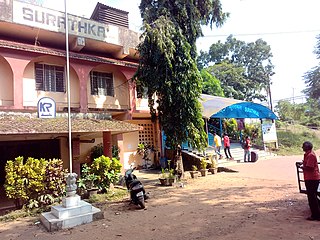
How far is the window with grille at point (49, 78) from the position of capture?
37.0ft

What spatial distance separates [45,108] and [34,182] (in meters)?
2.12

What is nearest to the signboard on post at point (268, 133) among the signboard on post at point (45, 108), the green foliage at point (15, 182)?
the signboard on post at point (45, 108)

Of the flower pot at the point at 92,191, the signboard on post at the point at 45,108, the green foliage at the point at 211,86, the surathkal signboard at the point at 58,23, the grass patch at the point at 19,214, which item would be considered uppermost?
the surathkal signboard at the point at 58,23

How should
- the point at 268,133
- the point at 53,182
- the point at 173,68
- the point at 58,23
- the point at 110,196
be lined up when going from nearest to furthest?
the point at 53,182 < the point at 110,196 < the point at 173,68 < the point at 58,23 < the point at 268,133

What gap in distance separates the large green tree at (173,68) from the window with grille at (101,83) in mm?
3279

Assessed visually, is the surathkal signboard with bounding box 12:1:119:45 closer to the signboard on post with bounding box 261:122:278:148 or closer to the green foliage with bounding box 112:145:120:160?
the green foliage with bounding box 112:145:120:160

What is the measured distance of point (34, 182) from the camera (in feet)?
23.4

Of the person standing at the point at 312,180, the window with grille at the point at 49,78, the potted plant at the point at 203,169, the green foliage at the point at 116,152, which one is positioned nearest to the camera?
the person standing at the point at 312,180

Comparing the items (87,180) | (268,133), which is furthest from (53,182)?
(268,133)

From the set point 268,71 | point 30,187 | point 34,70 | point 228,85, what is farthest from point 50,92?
point 268,71

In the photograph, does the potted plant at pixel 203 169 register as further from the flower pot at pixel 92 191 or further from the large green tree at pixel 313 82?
the large green tree at pixel 313 82

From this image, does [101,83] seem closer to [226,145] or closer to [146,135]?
[146,135]

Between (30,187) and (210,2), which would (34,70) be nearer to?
(30,187)

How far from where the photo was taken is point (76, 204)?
600 cm
